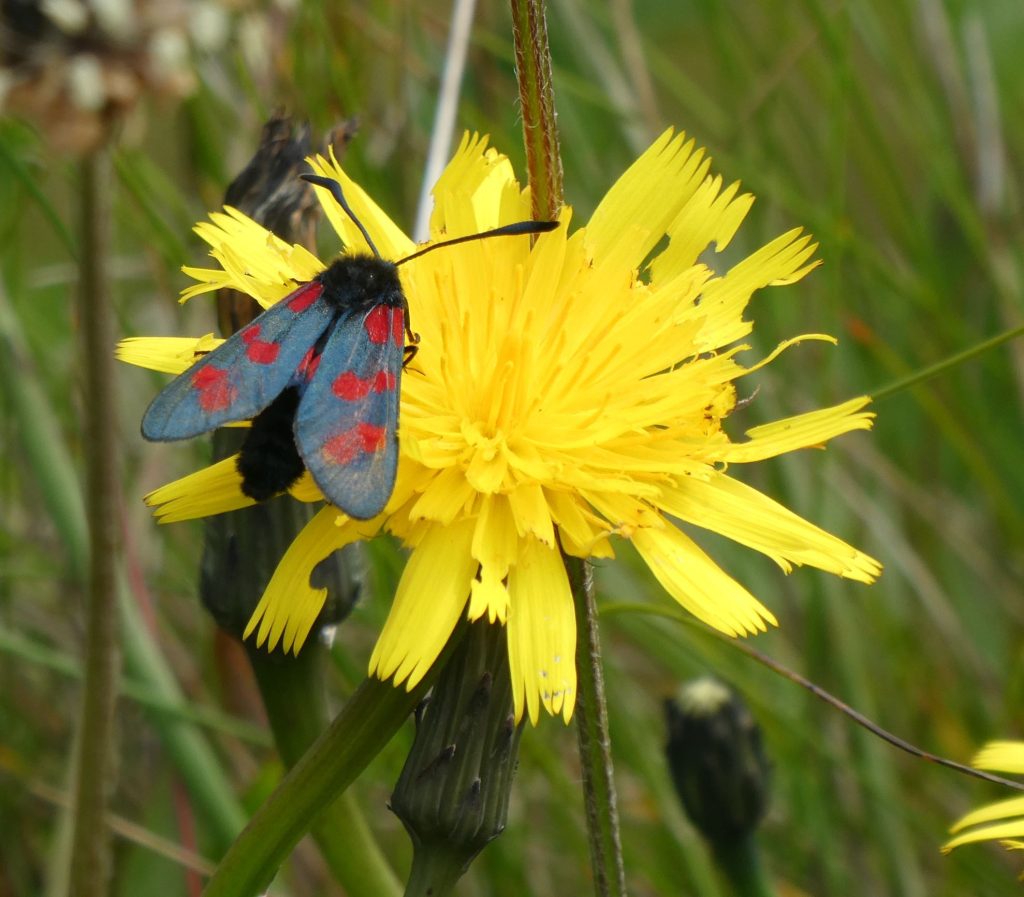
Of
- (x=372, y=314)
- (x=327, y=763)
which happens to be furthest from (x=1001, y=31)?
(x=327, y=763)

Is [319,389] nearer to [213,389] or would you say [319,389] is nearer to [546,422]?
[213,389]

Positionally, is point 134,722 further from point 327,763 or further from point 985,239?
point 985,239

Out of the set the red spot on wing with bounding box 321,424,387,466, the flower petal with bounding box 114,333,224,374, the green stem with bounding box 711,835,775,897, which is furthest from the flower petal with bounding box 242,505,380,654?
the green stem with bounding box 711,835,775,897

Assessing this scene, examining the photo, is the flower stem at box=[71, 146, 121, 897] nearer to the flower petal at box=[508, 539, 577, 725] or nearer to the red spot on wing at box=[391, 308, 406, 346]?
the red spot on wing at box=[391, 308, 406, 346]

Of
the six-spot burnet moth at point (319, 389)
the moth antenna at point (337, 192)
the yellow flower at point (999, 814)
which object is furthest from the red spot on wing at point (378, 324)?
the yellow flower at point (999, 814)

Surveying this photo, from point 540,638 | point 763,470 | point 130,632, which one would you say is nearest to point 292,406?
point 540,638

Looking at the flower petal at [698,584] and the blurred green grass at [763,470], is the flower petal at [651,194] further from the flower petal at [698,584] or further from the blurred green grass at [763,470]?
the blurred green grass at [763,470]
